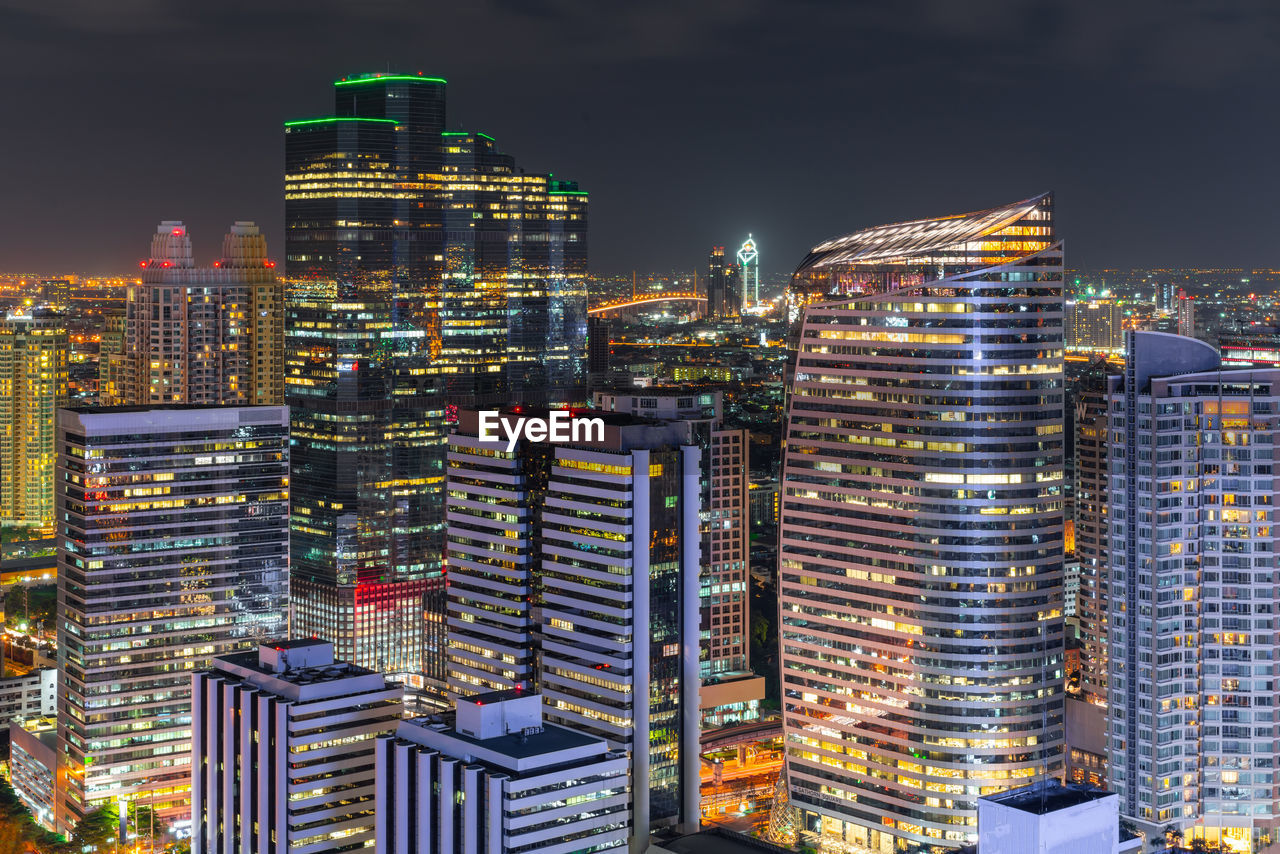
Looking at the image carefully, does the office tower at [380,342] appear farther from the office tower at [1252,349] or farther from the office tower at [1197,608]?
the office tower at [1252,349]

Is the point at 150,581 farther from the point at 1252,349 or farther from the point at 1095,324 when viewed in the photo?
the point at 1095,324

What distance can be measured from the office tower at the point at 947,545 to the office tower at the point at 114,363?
7663 centimetres

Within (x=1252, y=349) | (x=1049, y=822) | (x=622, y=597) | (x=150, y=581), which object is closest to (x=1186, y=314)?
(x=1252, y=349)

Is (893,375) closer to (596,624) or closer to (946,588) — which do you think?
(946,588)

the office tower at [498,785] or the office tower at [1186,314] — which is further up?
the office tower at [1186,314]

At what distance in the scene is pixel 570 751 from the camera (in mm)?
62688

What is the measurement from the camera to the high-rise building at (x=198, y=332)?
13938cm

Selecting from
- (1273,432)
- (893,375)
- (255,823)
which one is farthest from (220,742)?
(1273,432)

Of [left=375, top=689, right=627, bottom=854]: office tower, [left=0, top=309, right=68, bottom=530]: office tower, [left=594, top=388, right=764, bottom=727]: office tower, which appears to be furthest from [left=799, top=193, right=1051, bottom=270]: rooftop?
[left=0, top=309, right=68, bottom=530]: office tower

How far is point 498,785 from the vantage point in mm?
60594

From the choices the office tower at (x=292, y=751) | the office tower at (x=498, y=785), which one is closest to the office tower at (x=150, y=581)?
the office tower at (x=292, y=751)

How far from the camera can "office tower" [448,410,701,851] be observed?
7494 centimetres

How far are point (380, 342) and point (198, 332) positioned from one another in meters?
25.1

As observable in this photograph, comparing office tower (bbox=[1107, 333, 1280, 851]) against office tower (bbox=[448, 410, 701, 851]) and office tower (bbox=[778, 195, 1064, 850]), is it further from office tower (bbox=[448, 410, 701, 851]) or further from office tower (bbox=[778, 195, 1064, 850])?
office tower (bbox=[448, 410, 701, 851])
